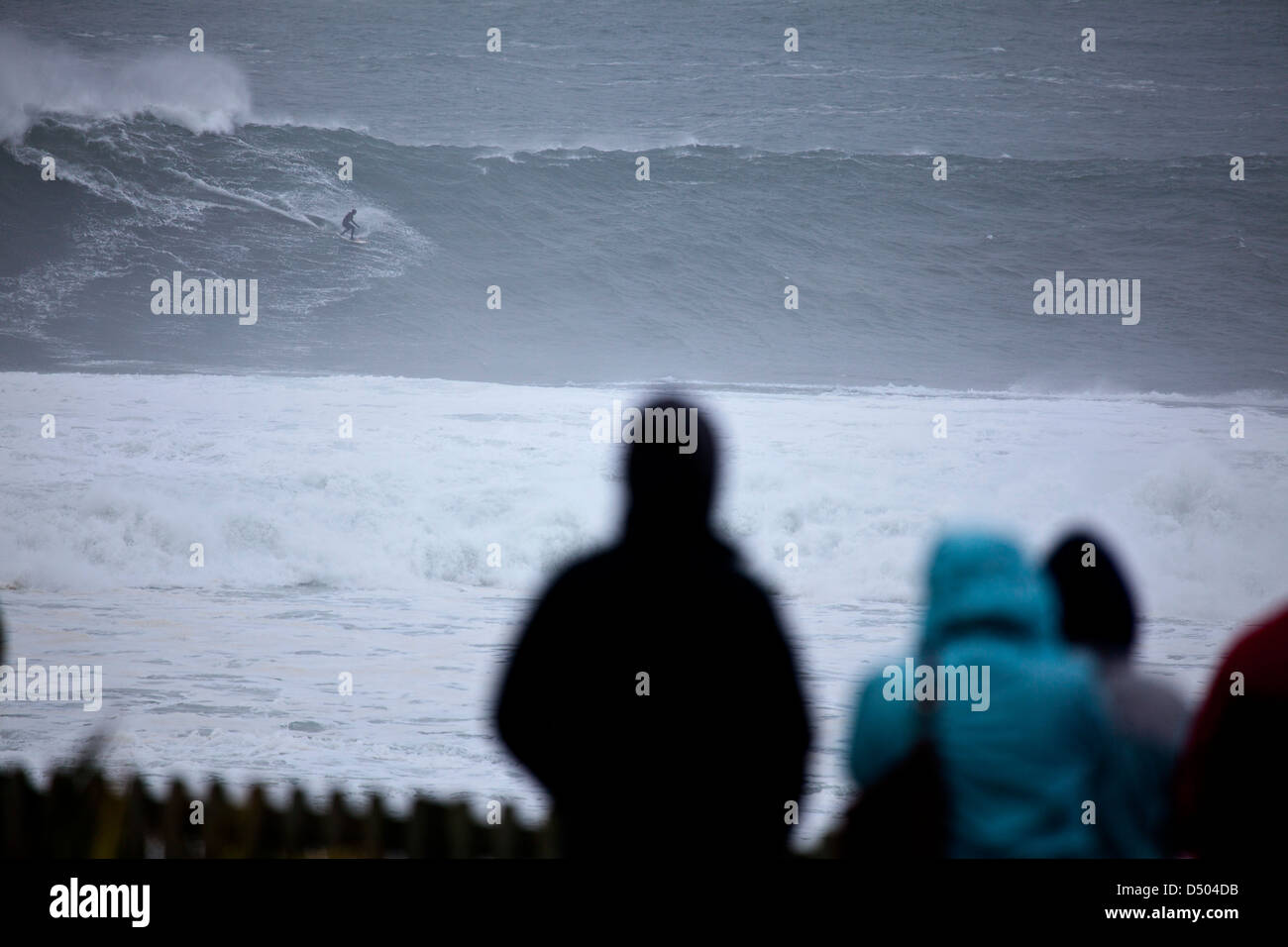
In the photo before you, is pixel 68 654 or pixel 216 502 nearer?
pixel 68 654

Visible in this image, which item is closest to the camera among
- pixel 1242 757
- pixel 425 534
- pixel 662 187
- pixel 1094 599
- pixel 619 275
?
pixel 1242 757

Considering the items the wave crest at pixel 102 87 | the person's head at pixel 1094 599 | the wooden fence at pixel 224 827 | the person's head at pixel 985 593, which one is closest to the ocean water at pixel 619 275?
the wave crest at pixel 102 87

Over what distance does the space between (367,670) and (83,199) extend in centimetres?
1352

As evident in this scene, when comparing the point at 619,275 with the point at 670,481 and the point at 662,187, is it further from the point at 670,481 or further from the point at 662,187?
the point at 670,481

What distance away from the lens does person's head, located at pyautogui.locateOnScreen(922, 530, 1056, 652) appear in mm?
1524

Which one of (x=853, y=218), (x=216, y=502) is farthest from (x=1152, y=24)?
(x=216, y=502)

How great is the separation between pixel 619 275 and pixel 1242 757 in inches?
697

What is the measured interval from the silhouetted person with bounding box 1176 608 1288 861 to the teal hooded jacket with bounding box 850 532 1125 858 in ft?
0.42

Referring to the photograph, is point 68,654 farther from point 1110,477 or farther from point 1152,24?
point 1152,24

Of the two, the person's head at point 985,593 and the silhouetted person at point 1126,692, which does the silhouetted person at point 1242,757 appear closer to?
the silhouetted person at point 1126,692

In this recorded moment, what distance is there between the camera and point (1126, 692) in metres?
1.65

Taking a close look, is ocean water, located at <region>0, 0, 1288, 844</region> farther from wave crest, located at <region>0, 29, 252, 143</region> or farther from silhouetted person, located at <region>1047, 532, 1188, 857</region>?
silhouetted person, located at <region>1047, 532, 1188, 857</region>

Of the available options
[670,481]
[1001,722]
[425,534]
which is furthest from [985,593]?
[425,534]

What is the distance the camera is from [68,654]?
23.0ft
